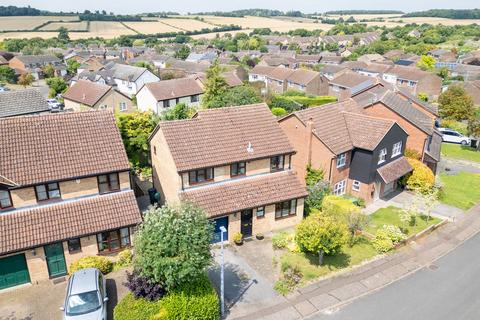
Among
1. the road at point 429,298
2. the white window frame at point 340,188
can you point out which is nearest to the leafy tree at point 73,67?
the white window frame at point 340,188

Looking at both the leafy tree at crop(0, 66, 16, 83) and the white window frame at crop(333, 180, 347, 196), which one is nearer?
the white window frame at crop(333, 180, 347, 196)

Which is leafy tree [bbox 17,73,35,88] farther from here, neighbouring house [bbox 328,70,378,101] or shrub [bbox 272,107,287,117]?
neighbouring house [bbox 328,70,378,101]

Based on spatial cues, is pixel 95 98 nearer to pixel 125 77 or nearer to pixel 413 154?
pixel 125 77

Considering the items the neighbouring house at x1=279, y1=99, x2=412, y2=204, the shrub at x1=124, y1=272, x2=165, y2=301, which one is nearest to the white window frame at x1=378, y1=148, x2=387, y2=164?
the neighbouring house at x1=279, y1=99, x2=412, y2=204

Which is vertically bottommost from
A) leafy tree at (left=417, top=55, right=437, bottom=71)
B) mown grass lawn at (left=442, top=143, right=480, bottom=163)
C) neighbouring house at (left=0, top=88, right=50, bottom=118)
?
mown grass lawn at (left=442, top=143, right=480, bottom=163)

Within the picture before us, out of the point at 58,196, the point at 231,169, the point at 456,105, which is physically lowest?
the point at 456,105

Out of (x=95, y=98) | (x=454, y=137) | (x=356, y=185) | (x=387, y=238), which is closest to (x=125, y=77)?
(x=95, y=98)

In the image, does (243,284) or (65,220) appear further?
(243,284)
